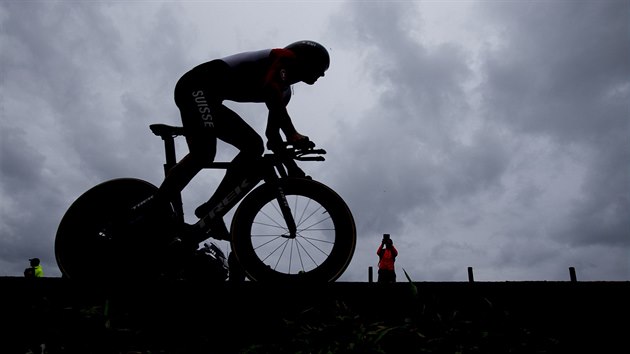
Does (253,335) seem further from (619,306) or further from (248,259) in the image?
(619,306)

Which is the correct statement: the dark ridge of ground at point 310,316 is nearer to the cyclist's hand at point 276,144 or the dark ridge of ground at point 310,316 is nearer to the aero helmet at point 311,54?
the cyclist's hand at point 276,144

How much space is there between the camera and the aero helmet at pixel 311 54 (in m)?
3.83

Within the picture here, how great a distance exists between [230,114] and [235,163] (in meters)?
0.42

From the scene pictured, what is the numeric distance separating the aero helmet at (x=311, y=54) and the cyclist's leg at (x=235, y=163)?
750 mm

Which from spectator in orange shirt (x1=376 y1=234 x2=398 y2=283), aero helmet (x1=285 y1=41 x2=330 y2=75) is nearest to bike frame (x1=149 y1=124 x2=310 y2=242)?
aero helmet (x1=285 y1=41 x2=330 y2=75)

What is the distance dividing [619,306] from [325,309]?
5.43 ft

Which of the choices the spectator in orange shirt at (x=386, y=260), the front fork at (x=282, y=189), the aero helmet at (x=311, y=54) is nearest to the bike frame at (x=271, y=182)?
the front fork at (x=282, y=189)

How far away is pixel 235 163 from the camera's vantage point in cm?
366

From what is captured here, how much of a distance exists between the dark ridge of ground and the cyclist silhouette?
3.41 ft

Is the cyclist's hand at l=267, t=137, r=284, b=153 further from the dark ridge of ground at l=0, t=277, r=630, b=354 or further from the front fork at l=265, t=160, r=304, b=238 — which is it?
the dark ridge of ground at l=0, t=277, r=630, b=354

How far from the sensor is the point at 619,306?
252 centimetres

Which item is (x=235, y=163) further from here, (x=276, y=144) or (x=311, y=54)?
(x=311, y=54)

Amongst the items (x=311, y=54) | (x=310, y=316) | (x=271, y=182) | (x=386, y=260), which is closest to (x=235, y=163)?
Result: (x=271, y=182)

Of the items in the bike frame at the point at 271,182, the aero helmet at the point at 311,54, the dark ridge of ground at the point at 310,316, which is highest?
the aero helmet at the point at 311,54
